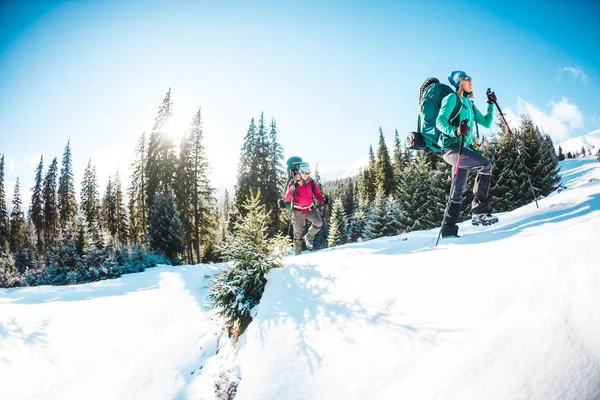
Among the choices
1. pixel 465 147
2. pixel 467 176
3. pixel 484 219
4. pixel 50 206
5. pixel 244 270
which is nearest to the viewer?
pixel 465 147

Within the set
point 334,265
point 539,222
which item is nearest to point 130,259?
point 334,265

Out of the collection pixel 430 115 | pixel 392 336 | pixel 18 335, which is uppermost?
pixel 430 115

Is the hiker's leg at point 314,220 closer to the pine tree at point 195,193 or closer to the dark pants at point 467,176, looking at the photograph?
the dark pants at point 467,176

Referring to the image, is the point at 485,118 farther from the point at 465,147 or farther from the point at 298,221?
the point at 298,221

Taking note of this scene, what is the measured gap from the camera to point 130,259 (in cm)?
1617

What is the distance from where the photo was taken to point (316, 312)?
406 centimetres

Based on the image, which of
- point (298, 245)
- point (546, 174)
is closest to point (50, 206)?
point (298, 245)

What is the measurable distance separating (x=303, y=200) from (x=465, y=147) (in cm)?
422

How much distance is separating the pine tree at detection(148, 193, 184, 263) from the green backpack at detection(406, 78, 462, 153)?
2032 cm

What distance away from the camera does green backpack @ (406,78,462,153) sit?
5148mm

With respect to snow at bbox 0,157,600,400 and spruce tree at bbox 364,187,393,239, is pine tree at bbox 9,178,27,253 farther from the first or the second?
spruce tree at bbox 364,187,393,239

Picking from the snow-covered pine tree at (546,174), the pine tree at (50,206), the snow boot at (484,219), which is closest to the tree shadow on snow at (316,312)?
the snow boot at (484,219)

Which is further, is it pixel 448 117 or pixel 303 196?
pixel 303 196

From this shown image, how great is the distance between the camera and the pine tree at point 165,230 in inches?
854
